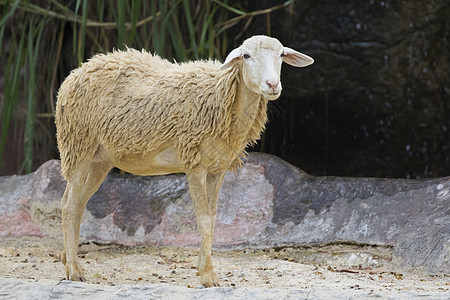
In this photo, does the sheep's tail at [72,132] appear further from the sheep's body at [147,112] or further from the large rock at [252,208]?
the large rock at [252,208]

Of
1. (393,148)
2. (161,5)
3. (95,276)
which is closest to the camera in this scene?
(95,276)

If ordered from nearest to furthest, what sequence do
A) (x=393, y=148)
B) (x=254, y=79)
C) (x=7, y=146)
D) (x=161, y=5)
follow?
1. (x=254, y=79)
2. (x=161, y=5)
3. (x=393, y=148)
4. (x=7, y=146)

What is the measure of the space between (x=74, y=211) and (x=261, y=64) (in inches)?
53.4

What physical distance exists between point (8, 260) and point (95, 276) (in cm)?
73

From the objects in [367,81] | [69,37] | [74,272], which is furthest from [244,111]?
[69,37]

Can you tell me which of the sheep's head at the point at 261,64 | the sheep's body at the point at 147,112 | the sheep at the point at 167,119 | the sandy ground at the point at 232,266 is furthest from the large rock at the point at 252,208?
the sheep's head at the point at 261,64

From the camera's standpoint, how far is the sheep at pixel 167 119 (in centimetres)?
340

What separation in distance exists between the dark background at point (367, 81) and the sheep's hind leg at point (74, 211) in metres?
2.50

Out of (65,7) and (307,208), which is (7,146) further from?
(307,208)

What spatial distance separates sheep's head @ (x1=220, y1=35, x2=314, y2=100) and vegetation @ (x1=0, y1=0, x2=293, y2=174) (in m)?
1.85

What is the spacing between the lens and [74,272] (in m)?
3.62

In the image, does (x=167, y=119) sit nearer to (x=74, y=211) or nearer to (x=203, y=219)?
(x=203, y=219)

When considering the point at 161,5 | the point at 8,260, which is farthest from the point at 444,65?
the point at 8,260

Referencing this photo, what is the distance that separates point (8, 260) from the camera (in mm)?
4195
